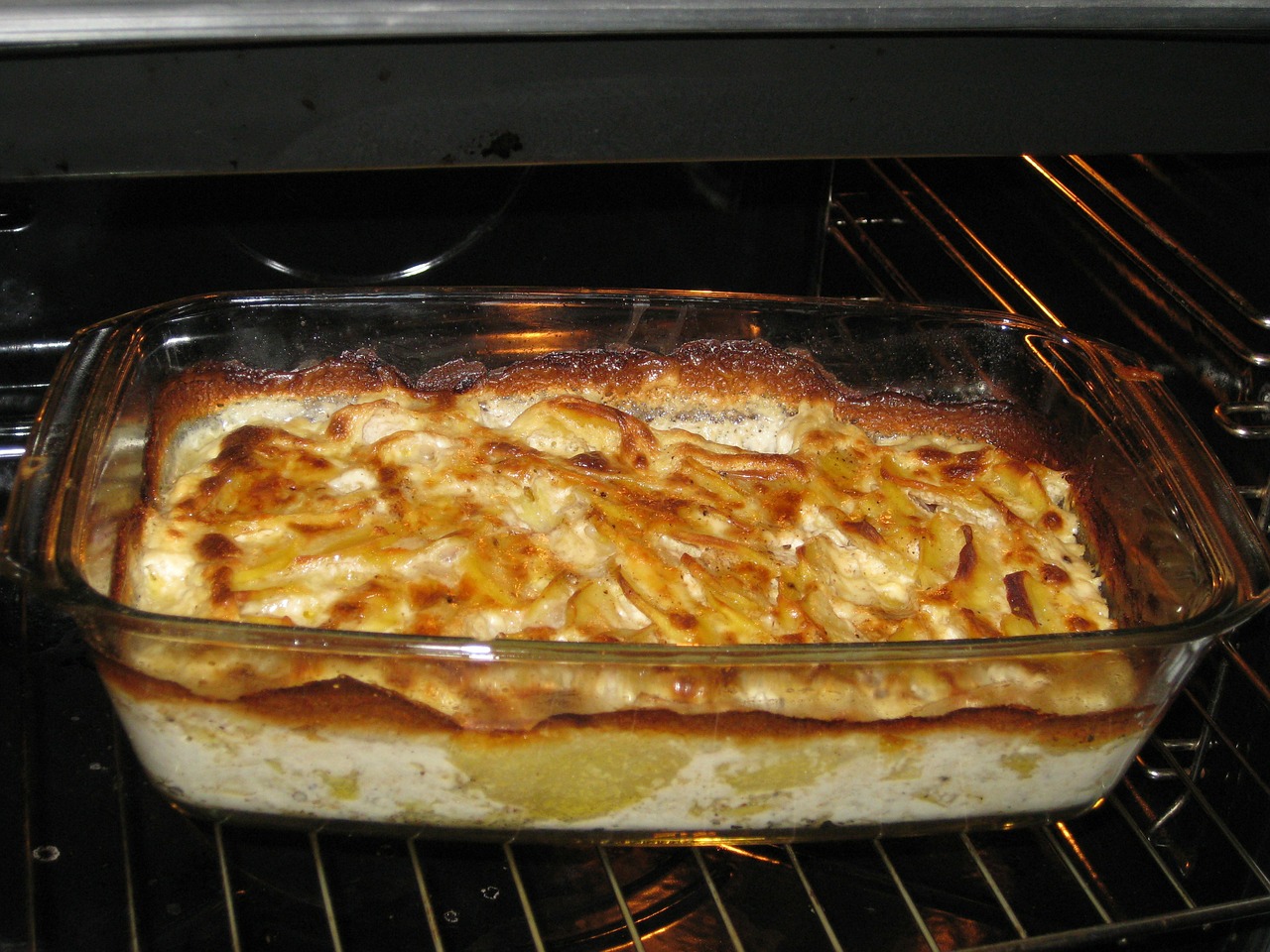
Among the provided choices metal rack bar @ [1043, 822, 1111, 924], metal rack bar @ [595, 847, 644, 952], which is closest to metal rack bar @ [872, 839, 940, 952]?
metal rack bar @ [1043, 822, 1111, 924]

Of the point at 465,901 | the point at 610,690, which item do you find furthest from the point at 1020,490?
the point at 465,901

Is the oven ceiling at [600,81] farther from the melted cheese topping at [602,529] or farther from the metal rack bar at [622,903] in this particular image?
the metal rack bar at [622,903]

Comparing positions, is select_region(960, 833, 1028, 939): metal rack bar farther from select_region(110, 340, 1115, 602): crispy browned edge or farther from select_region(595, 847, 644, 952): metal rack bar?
select_region(110, 340, 1115, 602): crispy browned edge

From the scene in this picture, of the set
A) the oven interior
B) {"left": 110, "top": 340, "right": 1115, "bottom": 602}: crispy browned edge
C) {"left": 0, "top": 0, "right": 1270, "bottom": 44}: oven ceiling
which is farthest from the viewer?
{"left": 110, "top": 340, "right": 1115, "bottom": 602}: crispy browned edge

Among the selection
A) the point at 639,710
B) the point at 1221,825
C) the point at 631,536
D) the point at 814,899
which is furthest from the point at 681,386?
the point at 1221,825

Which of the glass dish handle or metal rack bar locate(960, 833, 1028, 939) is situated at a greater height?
the glass dish handle

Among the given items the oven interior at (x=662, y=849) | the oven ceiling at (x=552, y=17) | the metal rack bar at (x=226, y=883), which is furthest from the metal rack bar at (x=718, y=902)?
the oven ceiling at (x=552, y=17)

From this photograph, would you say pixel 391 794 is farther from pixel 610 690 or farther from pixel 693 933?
pixel 693 933
